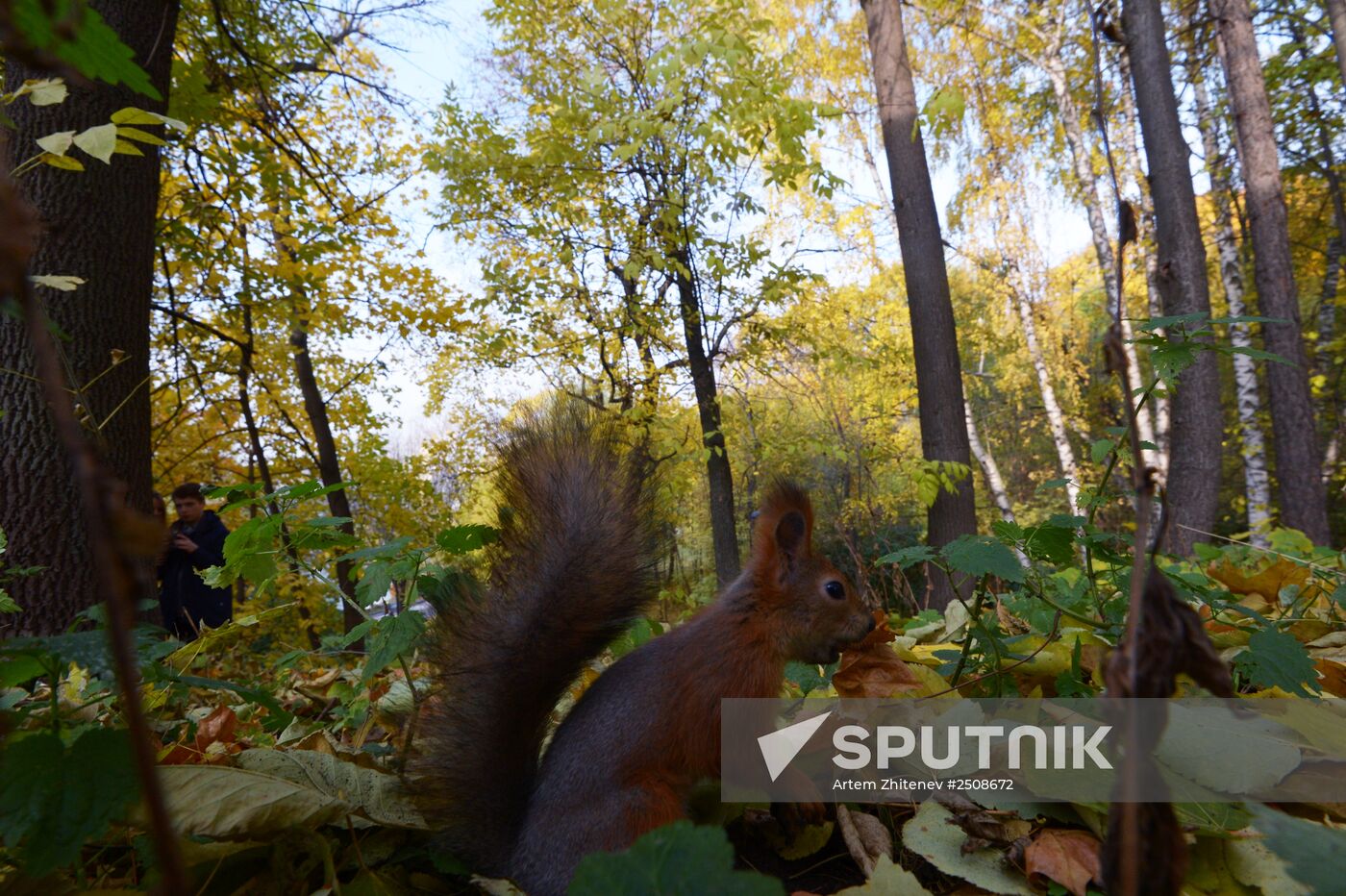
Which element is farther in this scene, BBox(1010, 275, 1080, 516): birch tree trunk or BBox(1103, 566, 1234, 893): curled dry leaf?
BBox(1010, 275, 1080, 516): birch tree trunk

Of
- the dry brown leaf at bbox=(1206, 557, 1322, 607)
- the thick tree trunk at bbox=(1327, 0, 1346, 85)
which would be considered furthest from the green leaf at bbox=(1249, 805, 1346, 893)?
the thick tree trunk at bbox=(1327, 0, 1346, 85)

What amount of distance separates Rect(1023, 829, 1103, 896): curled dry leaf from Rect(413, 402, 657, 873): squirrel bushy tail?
648 mm

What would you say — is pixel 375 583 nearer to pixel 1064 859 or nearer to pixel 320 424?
pixel 1064 859

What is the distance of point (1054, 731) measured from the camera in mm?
1039

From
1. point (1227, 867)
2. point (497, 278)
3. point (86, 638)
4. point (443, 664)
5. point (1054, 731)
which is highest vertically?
point (497, 278)

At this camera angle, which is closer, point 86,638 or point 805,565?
point 86,638

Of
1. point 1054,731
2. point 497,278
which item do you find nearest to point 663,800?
point 1054,731

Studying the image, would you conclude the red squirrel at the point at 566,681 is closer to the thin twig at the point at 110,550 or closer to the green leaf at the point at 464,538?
the green leaf at the point at 464,538

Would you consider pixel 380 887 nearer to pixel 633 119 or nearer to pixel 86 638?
pixel 86 638

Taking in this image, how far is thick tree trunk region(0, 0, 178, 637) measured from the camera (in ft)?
7.73

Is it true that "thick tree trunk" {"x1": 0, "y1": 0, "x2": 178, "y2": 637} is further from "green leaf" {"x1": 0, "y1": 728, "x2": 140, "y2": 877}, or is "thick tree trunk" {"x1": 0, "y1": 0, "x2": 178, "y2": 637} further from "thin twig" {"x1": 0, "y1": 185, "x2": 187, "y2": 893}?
"thin twig" {"x1": 0, "y1": 185, "x2": 187, "y2": 893}

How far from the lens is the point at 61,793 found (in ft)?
2.03

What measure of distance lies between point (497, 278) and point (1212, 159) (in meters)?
7.93

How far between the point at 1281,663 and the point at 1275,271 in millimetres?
6556
